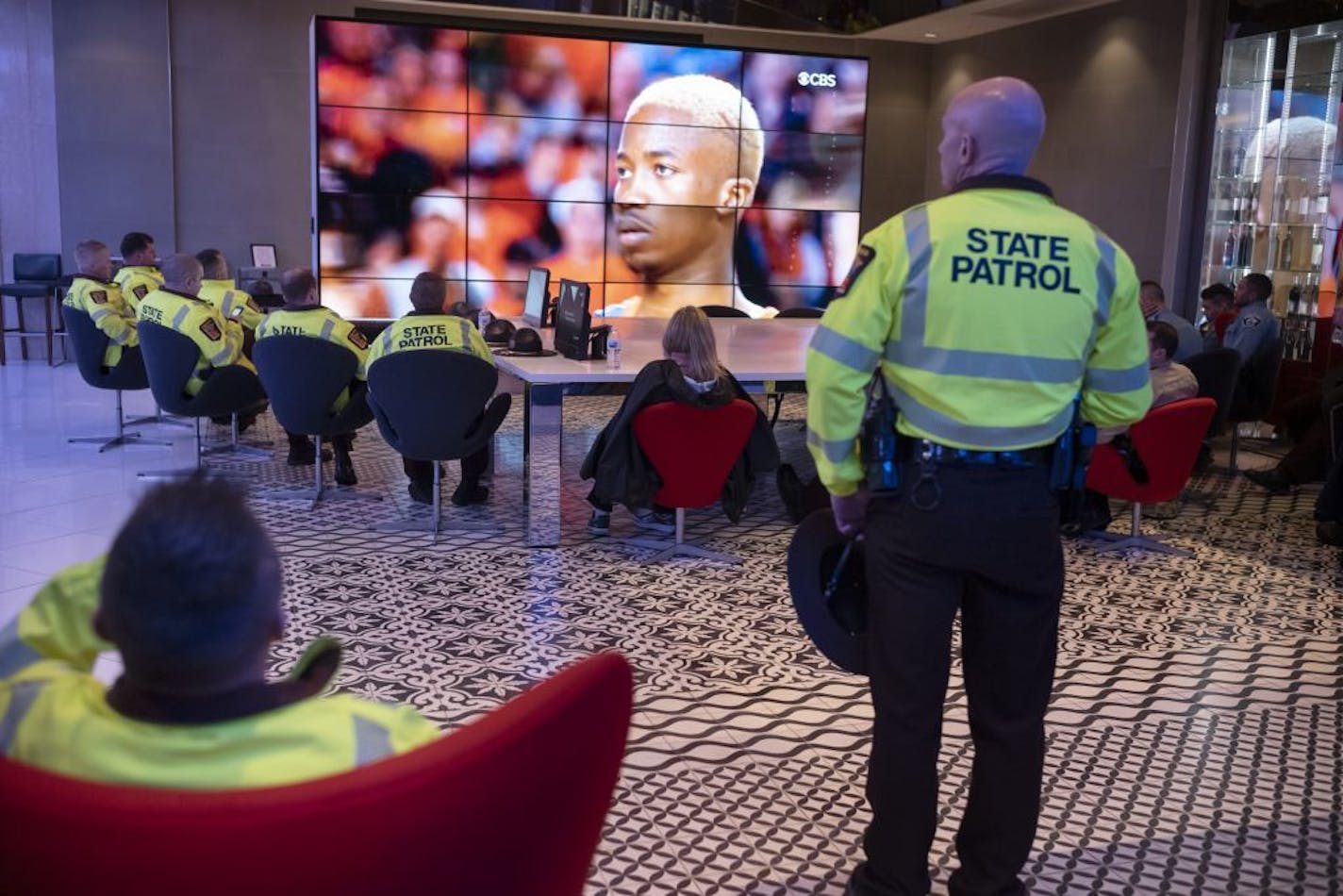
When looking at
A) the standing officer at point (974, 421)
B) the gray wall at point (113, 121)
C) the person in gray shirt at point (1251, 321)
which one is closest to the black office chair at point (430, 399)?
the standing officer at point (974, 421)

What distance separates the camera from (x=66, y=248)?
12297mm

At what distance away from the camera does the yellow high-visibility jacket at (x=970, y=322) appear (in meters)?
2.36

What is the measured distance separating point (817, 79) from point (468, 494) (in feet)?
23.3

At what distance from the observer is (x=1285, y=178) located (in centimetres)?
969

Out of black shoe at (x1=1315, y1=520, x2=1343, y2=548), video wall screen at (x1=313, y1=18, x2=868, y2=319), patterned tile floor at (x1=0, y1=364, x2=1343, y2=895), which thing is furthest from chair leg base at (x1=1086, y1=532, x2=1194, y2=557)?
video wall screen at (x1=313, y1=18, x2=868, y2=319)

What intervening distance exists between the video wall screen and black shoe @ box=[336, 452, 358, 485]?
426 cm

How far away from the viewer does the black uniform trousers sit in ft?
7.93

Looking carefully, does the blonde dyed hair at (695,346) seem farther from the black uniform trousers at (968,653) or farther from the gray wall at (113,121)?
the gray wall at (113,121)

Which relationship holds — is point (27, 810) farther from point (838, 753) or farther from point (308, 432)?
point (308, 432)

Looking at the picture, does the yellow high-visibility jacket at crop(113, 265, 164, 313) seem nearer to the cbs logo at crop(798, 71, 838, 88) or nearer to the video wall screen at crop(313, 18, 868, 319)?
the video wall screen at crop(313, 18, 868, 319)

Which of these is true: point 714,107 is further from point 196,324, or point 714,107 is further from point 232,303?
point 196,324

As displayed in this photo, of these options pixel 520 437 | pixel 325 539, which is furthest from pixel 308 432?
pixel 520 437

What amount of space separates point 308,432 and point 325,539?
25.7 inches

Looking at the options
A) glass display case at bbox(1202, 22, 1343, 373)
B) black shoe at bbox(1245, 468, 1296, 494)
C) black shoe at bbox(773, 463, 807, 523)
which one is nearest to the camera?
black shoe at bbox(773, 463, 807, 523)
